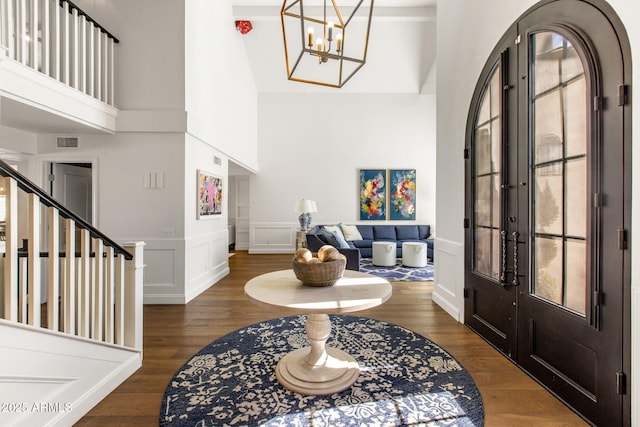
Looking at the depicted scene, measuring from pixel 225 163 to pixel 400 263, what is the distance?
409cm

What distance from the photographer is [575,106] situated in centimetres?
179

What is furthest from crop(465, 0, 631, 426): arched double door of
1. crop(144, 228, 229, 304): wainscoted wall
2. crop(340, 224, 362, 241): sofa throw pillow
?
crop(340, 224, 362, 241): sofa throw pillow

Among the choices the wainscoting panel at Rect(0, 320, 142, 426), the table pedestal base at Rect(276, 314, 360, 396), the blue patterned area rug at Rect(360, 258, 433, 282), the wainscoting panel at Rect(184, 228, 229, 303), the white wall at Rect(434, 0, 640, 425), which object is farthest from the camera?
the blue patterned area rug at Rect(360, 258, 433, 282)

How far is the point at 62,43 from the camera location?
333cm

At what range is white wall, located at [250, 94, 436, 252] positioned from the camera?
7789 millimetres

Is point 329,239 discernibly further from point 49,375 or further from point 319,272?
point 49,375

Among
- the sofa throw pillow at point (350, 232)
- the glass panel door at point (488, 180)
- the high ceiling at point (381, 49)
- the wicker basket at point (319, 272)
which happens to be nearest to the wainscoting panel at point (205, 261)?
the wicker basket at point (319, 272)

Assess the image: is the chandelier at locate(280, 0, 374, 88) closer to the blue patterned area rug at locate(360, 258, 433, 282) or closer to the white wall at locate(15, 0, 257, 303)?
the white wall at locate(15, 0, 257, 303)

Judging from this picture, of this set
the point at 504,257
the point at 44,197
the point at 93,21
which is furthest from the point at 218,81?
the point at 504,257

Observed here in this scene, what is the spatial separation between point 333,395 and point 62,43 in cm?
457

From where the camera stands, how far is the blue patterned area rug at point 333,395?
1.67 m

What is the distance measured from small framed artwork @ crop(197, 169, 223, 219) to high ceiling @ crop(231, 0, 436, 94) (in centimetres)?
338

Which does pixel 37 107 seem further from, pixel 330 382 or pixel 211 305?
pixel 330 382

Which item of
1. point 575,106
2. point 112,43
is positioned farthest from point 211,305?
point 575,106
